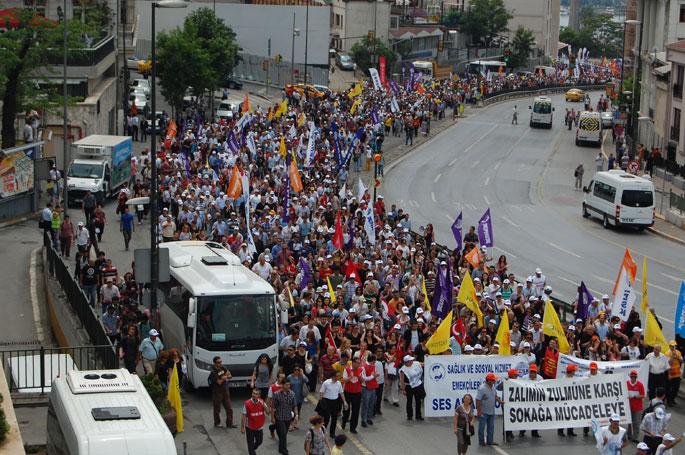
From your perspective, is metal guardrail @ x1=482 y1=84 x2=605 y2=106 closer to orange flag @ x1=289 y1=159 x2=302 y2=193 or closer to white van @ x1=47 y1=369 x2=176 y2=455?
orange flag @ x1=289 y1=159 x2=302 y2=193

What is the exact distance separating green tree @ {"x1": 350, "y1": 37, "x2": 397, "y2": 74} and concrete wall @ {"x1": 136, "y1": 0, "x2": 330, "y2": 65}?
6.57 metres

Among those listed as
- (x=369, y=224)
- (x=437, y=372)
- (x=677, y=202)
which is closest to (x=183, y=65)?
(x=677, y=202)

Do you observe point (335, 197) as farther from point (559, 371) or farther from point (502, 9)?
point (502, 9)

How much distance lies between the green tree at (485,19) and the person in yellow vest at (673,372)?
5132 inches

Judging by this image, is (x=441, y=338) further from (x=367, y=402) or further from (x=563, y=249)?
(x=563, y=249)

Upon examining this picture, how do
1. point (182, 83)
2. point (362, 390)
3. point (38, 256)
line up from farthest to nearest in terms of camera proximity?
point (182, 83) < point (38, 256) < point (362, 390)

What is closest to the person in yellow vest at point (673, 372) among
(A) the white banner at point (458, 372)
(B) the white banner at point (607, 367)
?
(B) the white banner at point (607, 367)

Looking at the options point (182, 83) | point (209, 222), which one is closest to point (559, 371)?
point (209, 222)

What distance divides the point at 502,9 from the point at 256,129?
329 feet

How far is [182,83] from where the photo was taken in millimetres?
72938

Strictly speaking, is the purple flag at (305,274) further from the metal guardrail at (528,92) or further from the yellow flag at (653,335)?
the metal guardrail at (528,92)

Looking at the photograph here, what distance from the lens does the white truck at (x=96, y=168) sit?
45594 millimetres

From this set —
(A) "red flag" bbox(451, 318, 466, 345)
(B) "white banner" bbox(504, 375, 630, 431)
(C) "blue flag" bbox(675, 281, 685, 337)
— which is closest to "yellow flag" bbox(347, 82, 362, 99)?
(C) "blue flag" bbox(675, 281, 685, 337)

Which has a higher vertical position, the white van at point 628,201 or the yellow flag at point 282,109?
the yellow flag at point 282,109
